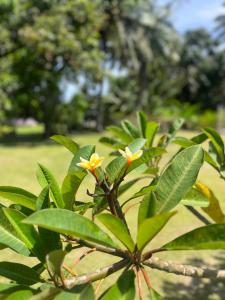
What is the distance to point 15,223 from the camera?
Result: 4.31 ft

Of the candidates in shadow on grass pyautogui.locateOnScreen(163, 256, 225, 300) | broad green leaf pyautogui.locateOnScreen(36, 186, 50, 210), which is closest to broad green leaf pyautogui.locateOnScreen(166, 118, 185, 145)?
broad green leaf pyautogui.locateOnScreen(36, 186, 50, 210)

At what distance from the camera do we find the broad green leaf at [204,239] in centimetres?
118

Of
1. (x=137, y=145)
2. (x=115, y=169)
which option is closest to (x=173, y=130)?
(x=137, y=145)

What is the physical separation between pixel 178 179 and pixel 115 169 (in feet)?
0.76

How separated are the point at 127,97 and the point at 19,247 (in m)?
27.6

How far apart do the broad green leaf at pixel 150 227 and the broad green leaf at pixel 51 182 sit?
349mm

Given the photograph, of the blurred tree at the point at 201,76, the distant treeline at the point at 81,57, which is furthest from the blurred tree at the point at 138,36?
the blurred tree at the point at 201,76

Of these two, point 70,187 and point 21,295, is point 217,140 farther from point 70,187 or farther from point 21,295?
point 21,295

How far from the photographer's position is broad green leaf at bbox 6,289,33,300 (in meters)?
1.19

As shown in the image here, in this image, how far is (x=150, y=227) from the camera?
115cm

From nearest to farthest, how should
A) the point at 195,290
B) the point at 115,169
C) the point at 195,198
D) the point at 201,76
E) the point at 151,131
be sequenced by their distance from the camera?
the point at 115,169, the point at 195,198, the point at 151,131, the point at 195,290, the point at 201,76

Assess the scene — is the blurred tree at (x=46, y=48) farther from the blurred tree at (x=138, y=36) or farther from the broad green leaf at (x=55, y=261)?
the broad green leaf at (x=55, y=261)

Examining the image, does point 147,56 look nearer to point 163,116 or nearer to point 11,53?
point 163,116

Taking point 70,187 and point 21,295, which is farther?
point 70,187
